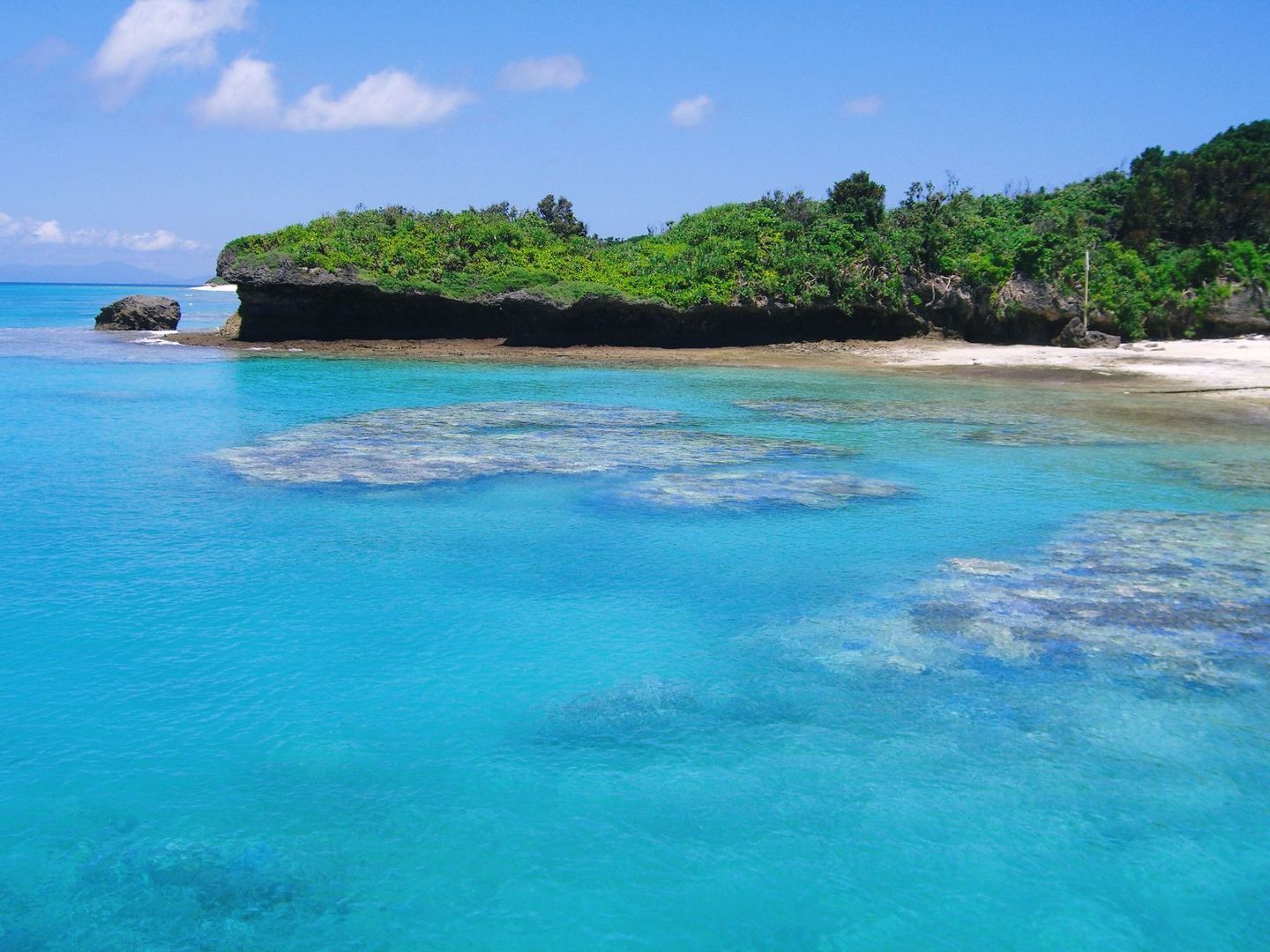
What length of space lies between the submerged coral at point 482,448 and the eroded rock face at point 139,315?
1197 inches

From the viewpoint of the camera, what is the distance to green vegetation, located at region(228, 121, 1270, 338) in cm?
3147

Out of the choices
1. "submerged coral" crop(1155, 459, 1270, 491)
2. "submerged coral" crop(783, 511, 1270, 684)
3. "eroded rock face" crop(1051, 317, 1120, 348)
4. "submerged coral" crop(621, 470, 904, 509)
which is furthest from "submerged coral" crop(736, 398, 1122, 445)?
"eroded rock face" crop(1051, 317, 1120, 348)

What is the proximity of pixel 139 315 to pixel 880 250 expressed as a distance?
1271 inches

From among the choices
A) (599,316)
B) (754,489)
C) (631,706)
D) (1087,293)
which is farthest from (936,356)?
(631,706)

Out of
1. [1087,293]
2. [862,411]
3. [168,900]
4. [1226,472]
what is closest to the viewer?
[168,900]

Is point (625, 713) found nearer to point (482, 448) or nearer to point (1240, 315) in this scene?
point (482, 448)

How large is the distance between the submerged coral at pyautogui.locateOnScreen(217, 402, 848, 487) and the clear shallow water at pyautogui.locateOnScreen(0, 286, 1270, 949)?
25 cm

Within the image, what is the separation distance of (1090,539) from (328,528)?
8598 mm

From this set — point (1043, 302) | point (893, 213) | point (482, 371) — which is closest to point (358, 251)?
point (482, 371)

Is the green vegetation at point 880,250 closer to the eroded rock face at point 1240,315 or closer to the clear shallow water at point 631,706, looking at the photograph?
the eroded rock face at point 1240,315

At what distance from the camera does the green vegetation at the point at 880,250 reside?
31469mm

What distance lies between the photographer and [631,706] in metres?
7.46

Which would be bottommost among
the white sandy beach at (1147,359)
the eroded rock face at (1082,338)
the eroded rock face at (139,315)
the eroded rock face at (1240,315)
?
the white sandy beach at (1147,359)

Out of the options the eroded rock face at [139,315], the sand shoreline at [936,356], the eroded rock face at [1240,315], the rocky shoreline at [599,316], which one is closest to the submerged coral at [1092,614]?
the sand shoreline at [936,356]
